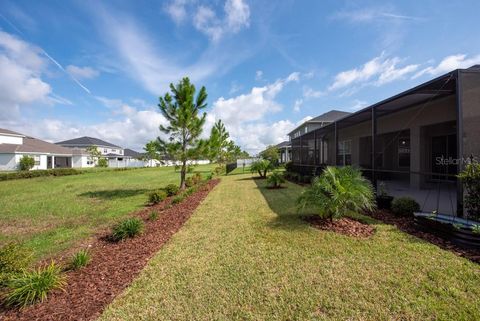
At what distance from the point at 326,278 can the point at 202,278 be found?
1744 millimetres

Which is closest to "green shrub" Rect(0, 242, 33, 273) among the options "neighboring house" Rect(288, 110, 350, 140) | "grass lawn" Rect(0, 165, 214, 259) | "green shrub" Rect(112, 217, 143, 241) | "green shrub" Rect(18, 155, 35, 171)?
"grass lawn" Rect(0, 165, 214, 259)

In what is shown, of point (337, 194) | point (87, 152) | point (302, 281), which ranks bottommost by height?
point (302, 281)

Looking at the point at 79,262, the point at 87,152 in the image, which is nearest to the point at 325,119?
the point at 79,262

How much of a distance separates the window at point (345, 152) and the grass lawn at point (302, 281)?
11.8m

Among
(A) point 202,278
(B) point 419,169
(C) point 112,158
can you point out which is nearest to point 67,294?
(A) point 202,278

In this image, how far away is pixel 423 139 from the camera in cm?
986

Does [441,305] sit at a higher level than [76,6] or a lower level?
lower

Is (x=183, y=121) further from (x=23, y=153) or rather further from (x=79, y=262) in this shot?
(x=23, y=153)

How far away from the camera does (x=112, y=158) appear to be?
54938mm

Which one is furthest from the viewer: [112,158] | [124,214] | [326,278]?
[112,158]

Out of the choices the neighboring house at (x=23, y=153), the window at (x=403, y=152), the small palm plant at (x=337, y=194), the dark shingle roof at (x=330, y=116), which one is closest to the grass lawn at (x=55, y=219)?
the small palm plant at (x=337, y=194)

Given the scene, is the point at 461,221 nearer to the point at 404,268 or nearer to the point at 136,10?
the point at 404,268

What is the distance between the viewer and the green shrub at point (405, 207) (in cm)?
567

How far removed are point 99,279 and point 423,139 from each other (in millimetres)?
12684
